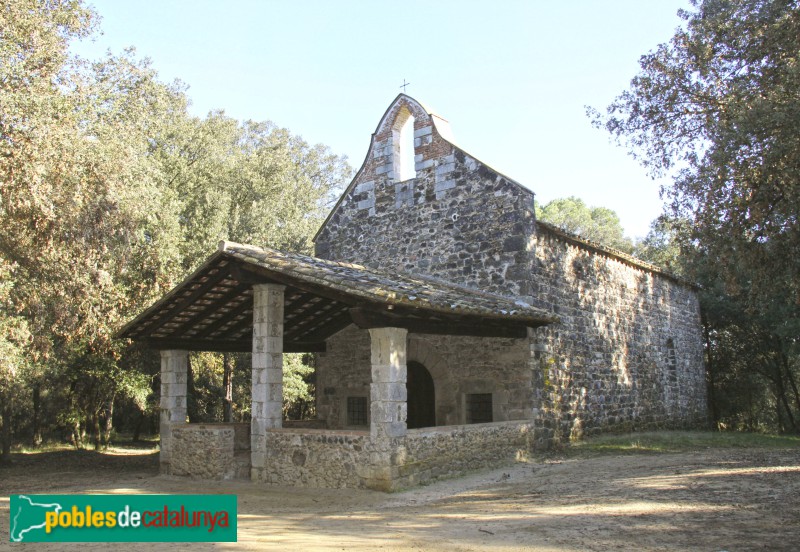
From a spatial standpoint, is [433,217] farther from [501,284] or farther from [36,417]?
[36,417]

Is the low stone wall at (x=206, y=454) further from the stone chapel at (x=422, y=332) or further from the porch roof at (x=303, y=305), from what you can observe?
the porch roof at (x=303, y=305)

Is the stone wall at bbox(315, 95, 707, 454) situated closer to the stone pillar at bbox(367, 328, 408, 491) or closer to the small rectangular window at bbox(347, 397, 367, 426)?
the small rectangular window at bbox(347, 397, 367, 426)

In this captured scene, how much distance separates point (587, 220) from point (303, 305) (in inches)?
1023

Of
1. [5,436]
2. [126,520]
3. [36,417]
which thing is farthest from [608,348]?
[36,417]

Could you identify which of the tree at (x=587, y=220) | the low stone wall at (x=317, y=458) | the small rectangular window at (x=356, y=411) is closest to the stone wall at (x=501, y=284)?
the small rectangular window at (x=356, y=411)

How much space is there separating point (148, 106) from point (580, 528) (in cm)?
1242

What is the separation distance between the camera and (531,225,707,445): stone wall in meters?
11.8

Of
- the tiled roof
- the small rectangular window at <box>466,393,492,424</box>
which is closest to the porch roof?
the tiled roof

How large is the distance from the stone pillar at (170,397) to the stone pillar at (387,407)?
422cm

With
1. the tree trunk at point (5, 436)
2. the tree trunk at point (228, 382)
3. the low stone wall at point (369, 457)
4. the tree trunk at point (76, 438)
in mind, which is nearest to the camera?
the low stone wall at point (369, 457)

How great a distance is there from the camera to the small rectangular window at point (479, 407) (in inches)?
456

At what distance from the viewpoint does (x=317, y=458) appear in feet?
28.8

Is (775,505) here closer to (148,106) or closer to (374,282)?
(374,282)

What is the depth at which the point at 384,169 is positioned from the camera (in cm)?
1364
